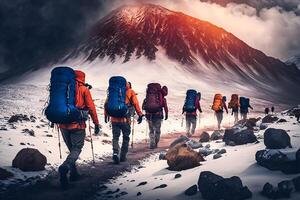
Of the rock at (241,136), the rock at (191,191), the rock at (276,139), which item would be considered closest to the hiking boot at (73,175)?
the rock at (191,191)

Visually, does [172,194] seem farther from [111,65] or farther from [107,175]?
[111,65]

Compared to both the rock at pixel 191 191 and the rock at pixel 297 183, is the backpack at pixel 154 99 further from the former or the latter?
the rock at pixel 297 183

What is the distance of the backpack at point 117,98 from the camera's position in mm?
10023

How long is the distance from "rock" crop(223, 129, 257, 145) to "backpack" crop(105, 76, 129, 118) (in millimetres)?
3267

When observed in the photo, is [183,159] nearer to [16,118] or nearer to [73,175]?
[73,175]

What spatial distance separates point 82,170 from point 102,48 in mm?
156081

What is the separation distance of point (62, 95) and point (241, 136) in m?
5.54

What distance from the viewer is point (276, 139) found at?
23.7 feet

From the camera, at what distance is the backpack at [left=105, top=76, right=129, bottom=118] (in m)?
10.0

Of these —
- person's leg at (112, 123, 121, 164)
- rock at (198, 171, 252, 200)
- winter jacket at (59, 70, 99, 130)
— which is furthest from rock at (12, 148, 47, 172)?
rock at (198, 171, 252, 200)

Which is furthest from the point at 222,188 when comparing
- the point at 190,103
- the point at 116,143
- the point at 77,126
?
the point at 190,103

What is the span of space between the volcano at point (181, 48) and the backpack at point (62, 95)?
133 metres

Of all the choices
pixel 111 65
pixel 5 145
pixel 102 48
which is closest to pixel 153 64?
pixel 111 65

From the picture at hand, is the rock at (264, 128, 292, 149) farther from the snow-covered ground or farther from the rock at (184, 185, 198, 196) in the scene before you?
the rock at (184, 185, 198, 196)
